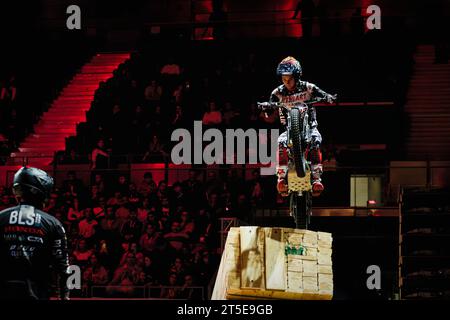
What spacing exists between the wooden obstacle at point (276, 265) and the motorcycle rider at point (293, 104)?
0.99 meters

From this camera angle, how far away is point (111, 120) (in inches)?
788

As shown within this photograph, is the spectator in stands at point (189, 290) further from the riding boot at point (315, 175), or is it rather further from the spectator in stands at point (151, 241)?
the riding boot at point (315, 175)

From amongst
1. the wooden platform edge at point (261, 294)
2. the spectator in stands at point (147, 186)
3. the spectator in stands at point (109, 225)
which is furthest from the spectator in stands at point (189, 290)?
the wooden platform edge at point (261, 294)

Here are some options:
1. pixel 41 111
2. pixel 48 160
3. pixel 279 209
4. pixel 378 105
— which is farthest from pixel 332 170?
pixel 41 111

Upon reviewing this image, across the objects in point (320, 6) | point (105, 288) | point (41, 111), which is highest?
point (320, 6)

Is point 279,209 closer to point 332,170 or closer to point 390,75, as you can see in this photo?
point 332,170

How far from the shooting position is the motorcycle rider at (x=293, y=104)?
36.1 ft

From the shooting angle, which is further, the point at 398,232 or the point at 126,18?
the point at 126,18

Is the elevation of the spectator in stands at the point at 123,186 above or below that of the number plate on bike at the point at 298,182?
above

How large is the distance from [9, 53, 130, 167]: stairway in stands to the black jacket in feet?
40.3

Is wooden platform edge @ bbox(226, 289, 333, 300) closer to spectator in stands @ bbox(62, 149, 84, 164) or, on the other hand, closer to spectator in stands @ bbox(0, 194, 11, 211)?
spectator in stands @ bbox(0, 194, 11, 211)

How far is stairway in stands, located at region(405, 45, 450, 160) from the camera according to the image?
21.0 m
